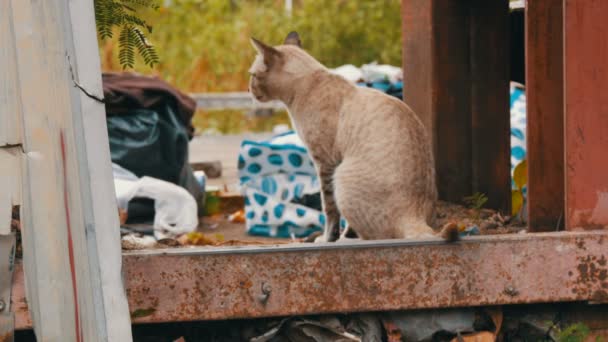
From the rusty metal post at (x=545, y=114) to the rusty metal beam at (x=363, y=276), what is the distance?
1.58 feet

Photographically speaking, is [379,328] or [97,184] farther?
[379,328]

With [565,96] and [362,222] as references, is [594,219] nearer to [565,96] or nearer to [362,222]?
[565,96]

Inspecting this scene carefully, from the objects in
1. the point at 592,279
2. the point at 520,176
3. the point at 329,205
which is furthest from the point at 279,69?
the point at 592,279

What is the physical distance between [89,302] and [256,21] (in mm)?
12497

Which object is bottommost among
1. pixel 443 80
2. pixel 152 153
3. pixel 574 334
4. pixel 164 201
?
pixel 574 334

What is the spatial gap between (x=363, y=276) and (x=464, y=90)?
1832 mm

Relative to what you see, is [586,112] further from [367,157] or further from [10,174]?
[10,174]

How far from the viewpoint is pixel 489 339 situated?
11.3 feet

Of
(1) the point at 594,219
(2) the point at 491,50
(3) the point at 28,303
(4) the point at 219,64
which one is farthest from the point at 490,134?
(4) the point at 219,64

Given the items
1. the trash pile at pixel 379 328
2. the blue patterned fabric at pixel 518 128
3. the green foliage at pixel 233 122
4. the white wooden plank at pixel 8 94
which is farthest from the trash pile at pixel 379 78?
the green foliage at pixel 233 122

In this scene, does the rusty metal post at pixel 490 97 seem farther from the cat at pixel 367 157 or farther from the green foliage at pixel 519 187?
the cat at pixel 367 157

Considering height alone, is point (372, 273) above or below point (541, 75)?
below

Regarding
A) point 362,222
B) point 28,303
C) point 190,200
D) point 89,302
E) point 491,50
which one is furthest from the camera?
point 190,200

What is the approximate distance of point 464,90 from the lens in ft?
16.2
